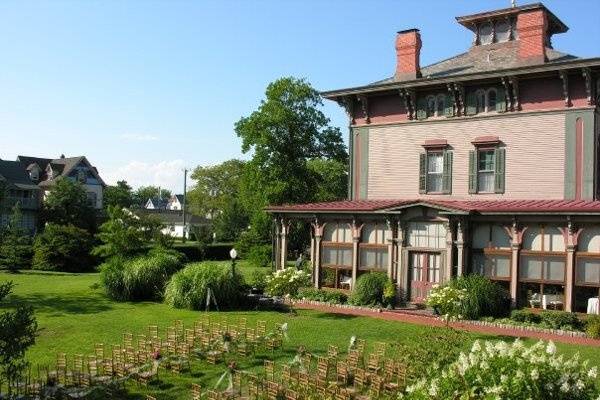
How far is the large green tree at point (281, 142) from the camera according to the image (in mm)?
44531

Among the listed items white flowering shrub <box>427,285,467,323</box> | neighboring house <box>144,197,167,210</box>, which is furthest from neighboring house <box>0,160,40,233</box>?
neighboring house <box>144,197,167,210</box>

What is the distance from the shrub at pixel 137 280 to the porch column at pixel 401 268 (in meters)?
10.2

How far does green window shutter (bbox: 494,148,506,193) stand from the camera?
1040 inches

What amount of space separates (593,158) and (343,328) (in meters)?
11.7

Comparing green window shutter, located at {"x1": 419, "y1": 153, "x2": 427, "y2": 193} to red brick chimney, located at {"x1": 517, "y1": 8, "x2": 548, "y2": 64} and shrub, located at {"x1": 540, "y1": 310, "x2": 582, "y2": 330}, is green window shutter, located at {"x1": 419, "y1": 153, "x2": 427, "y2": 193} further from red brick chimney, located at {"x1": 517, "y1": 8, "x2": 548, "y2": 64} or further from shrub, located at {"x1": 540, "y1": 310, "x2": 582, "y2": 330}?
shrub, located at {"x1": 540, "y1": 310, "x2": 582, "y2": 330}

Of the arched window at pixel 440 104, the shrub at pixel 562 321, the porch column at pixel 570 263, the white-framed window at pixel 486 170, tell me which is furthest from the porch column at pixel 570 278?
the arched window at pixel 440 104

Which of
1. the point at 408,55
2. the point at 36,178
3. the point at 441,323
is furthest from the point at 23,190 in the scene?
the point at 441,323

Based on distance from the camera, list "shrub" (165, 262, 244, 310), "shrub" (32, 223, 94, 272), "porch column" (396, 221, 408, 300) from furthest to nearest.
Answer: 1. "shrub" (32, 223, 94, 272)
2. "porch column" (396, 221, 408, 300)
3. "shrub" (165, 262, 244, 310)

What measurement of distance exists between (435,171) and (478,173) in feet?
6.73

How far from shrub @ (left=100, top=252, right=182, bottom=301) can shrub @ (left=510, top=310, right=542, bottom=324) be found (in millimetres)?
14611

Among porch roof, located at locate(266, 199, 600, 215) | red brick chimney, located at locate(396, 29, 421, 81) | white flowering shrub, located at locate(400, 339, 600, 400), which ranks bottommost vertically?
white flowering shrub, located at locate(400, 339, 600, 400)

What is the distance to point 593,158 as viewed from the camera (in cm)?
2452

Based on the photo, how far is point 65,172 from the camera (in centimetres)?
7244

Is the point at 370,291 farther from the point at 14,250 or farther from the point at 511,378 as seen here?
the point at 14,250
